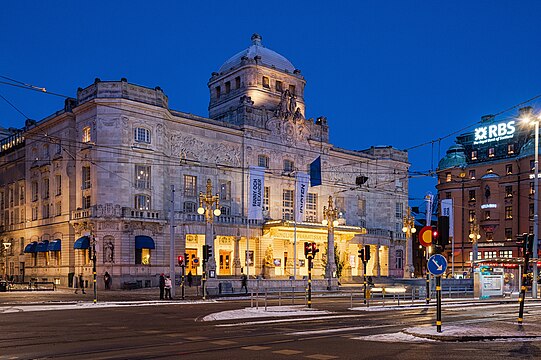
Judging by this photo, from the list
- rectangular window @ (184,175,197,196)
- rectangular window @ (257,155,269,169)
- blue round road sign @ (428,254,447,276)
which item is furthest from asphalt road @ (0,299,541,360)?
rectangular window @ (257,155,269,169)

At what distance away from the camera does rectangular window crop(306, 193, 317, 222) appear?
76125 millimetres

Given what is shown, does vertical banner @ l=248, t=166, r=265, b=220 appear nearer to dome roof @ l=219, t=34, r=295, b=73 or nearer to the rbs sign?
dome roof @ l=219, t=34, r=295, b=73

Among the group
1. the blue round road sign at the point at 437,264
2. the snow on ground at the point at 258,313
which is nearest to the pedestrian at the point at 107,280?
the snow on ground at the point at 258,313

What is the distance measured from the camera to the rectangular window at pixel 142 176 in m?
59.7

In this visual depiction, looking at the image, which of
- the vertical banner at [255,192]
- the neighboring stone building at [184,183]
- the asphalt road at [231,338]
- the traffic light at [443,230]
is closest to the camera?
the asphalt road at [231,338]

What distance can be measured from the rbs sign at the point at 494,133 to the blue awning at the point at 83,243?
68.5m

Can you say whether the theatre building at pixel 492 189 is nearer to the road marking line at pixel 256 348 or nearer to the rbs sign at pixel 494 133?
the rbs sign at pixel 494 133

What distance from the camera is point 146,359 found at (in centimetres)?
1312

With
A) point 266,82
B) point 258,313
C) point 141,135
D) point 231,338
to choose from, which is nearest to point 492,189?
point 266,82

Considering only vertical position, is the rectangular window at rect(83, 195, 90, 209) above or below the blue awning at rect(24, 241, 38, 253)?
above

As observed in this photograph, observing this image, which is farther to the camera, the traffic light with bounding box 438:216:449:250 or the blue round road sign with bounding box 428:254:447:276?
the traffic light with bounding box 438:216:449:250

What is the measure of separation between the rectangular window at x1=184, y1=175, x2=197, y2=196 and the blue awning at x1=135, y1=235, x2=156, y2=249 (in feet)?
26.5

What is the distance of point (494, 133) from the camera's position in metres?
99.3

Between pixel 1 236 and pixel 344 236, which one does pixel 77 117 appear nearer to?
pixel 1 236
